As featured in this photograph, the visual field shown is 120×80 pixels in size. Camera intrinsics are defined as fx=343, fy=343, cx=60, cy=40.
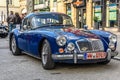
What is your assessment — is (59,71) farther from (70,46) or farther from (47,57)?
(70,46)

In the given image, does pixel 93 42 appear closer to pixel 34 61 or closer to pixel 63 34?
pixel 63 34

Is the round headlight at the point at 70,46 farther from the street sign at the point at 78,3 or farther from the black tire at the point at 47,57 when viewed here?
the street sign at the point at 78,3

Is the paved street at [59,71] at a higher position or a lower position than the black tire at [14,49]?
lower

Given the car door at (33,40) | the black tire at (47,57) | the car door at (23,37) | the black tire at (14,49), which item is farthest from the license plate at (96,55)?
the black tire at (14,49)

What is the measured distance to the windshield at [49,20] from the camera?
947 cm

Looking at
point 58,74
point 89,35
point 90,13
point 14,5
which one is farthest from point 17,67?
point 14,5

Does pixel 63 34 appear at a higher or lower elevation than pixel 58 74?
higher

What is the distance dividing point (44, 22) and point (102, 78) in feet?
10.1

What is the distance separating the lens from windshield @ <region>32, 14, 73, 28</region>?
31.1 ft

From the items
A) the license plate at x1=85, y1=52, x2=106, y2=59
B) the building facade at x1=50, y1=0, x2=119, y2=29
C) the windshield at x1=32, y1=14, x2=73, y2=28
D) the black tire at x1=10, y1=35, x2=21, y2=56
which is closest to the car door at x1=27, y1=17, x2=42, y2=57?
the windshield at x1=32, y1=14, x2=73, y2=28

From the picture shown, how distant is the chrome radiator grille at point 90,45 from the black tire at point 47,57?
742 millimetres

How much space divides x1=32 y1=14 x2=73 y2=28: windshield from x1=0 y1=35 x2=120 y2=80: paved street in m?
1.08

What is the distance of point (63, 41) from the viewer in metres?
7.69

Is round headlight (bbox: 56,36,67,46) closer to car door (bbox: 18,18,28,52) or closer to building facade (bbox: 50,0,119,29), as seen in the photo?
car door (bbox: 18,18,28,52)
